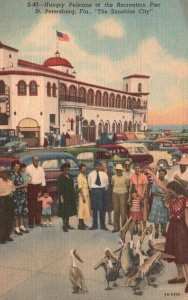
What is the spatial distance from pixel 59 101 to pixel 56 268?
1.85 m

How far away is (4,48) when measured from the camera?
3934mm

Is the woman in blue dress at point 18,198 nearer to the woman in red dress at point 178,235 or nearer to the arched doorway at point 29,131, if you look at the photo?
the arched doorway at point 29,131

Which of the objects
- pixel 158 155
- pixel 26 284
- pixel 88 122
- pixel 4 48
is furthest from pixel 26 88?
pixel 26 284

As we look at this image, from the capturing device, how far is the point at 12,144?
13.1 feet

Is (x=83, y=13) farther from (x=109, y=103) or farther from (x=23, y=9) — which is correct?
(x=109, y=103)

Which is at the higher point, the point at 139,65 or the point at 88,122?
the point at 139,65

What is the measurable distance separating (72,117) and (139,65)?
3.18 ft

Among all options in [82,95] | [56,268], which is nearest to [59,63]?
[82,95]

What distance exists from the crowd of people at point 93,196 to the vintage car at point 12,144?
169 mm

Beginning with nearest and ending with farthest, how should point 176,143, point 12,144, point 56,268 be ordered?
point 56,268 → point 12,144 → point 176,143

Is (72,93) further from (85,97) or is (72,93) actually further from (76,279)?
(76,279)

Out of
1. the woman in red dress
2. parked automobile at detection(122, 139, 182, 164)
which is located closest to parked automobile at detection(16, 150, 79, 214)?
parked automobile at detection(122, 139, 182, 164)

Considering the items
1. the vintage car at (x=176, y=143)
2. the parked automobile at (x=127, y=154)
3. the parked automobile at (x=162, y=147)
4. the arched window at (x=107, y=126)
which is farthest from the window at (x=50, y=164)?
the vintage car at (x=176, y=143)

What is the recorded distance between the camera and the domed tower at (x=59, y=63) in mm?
3960
